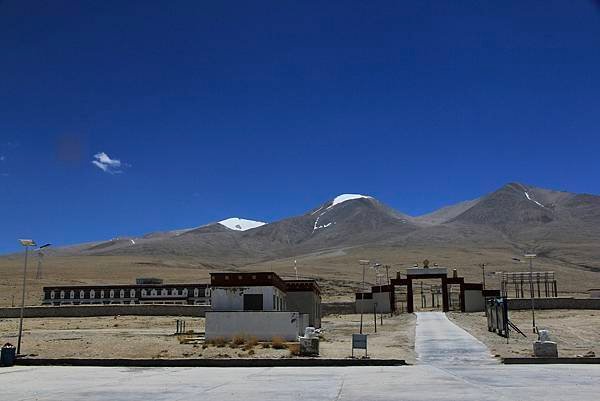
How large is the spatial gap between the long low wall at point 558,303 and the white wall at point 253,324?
38883 millimetres


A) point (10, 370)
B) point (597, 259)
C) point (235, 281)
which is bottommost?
point (10, 370)

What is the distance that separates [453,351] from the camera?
3109 cm

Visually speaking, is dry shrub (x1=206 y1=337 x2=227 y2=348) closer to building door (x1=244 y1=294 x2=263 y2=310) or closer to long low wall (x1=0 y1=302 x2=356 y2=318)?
building door (x1=244 y1=294 x2=263 y2=310)

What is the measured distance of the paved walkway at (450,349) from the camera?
26928 mm

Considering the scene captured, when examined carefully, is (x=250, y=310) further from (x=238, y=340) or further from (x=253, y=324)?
(x=238, y=340)

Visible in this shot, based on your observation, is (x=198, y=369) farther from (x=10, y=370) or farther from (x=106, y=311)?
(x=106, y=311)

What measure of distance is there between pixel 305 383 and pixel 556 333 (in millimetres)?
30881

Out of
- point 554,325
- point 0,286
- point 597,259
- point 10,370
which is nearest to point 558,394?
point 10,370

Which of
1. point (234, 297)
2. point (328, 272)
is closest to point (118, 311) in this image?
point (234, 297)

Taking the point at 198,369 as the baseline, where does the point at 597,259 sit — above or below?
above

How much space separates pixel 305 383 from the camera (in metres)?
19.1

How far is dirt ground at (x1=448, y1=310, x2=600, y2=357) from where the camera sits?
31188mm

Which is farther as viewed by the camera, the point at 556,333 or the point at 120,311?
the point at 120,311

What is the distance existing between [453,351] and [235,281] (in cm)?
1627
